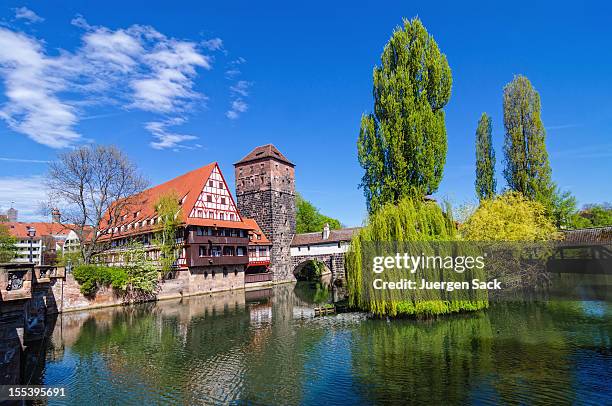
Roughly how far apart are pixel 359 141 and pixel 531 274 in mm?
17311

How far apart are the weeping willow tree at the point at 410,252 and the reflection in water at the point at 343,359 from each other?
89cm

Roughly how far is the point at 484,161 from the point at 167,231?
34.4 metres

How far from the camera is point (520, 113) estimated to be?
37.5m

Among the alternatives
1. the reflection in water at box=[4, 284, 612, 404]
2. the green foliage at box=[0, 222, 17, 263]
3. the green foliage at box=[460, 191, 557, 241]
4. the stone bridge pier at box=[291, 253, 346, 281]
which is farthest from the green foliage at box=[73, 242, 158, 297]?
the green foliage at box=[0, 222, 17, 263]

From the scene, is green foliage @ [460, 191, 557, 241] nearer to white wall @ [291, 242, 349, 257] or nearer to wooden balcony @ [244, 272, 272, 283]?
white wall @ [291, 242, 349, 257]

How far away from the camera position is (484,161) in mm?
42250

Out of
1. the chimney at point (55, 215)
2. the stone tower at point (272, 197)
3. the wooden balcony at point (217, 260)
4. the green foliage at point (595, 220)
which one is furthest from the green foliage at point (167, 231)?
the green foliage at point (595, 220)

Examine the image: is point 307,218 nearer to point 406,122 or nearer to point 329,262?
point 329,262

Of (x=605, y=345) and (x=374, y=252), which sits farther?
(x=374, y=252)

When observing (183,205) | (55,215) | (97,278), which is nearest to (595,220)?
(183,205)

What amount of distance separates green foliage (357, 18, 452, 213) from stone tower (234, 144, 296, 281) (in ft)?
92.3

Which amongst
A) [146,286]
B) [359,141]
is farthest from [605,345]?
[146,286]

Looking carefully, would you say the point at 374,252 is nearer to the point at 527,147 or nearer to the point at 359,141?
the point at 359,141

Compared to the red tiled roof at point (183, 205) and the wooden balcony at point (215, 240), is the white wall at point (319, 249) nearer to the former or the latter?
the wooden balcony at point (215, 240)
